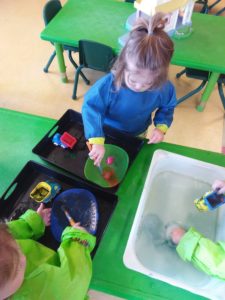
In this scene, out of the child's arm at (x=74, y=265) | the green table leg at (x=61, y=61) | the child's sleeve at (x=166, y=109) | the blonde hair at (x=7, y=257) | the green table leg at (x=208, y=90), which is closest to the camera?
the blonde hair at (x=7, y=257)

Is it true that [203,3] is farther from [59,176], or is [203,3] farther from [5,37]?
[59,176]

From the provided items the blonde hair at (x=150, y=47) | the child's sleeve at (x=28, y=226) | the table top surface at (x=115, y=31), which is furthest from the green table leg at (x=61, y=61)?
the child's sleeve at (x=28, y=226)

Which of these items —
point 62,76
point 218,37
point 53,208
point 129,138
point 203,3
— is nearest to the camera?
point 53,208

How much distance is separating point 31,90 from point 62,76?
0.94ft

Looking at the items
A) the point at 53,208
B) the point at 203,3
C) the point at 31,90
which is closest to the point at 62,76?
the point at 31,90

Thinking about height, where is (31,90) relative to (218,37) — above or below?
below

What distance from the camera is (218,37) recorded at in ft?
5.04

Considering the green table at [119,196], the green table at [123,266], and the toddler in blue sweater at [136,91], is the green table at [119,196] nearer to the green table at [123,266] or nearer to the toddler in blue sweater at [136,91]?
the green table at [123,266]

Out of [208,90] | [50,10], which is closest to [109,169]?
[208,90]

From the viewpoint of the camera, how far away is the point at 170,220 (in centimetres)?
91

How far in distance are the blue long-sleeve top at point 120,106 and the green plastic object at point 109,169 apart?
0.31 feet

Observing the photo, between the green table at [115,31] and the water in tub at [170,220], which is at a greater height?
the green table at [115,31]

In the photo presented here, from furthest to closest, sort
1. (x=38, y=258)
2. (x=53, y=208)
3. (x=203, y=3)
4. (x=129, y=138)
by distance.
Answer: (x=203, y=3) < (x=129, y=138) < (x=53, y=208) < (x=38, y=258)

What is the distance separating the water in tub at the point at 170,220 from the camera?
81cm
